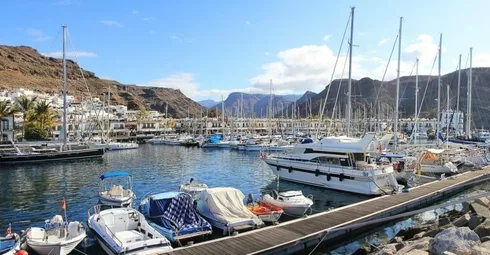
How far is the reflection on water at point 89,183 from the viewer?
28645mm

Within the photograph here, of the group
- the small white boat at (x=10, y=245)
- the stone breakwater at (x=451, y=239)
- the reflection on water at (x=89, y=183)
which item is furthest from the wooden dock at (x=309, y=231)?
the small white boat at (x=10, y=245)

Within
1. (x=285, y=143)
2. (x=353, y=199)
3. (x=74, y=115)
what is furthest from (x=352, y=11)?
(x=74, y=115)

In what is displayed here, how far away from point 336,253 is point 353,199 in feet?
40.8

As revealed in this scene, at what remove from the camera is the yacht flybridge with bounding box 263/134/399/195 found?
101 feet

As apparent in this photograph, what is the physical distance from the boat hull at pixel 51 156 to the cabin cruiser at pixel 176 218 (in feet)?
155

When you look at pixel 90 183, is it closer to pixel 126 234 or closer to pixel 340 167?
pixel 126 234

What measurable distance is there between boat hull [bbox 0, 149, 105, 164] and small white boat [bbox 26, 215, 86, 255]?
48.4m

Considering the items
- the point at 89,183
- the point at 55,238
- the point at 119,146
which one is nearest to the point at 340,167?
the point at 55,238

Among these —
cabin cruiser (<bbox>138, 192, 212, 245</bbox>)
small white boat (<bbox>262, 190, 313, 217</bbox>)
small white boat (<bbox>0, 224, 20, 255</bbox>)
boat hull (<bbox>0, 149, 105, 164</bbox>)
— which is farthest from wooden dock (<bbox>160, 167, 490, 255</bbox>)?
boat hull (<bbox>0, 149, 105, 164</bbox>)

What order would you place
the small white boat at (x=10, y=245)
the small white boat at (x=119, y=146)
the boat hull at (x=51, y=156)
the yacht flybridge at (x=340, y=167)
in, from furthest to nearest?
the small white boat at (x=119, y=146) < the boat hull at (x=51, y=156) < the yacht flybridge at (x=340, y=167) < the small white boat at (x=10, y=245)

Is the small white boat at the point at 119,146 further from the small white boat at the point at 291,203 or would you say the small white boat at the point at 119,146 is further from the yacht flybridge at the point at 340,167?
the small white boat at the point at 291,203

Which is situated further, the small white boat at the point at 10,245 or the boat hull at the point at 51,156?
the boat hull at the point at 51,156

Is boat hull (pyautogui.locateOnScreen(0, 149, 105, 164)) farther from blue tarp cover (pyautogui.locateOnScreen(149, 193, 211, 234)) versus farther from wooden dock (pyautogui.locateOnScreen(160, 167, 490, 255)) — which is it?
wooden dock (pyautogui.locateOnScreen(160, 167, 490, 255))

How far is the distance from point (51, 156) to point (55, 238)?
50295mm
